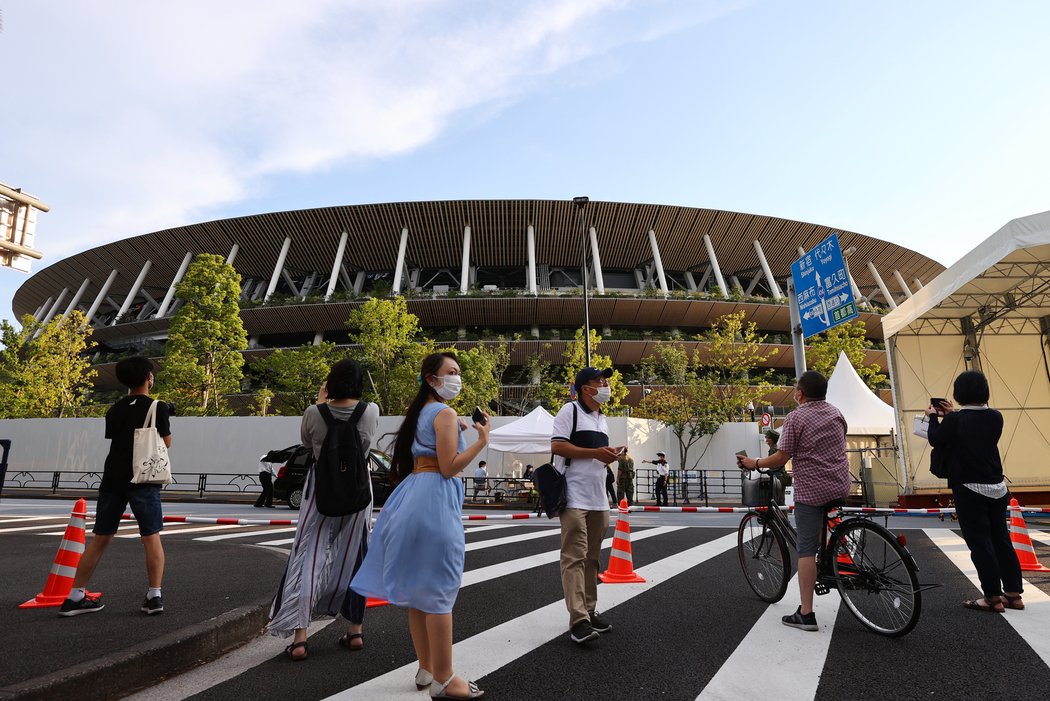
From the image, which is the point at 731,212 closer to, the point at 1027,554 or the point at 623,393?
the point at 623,393

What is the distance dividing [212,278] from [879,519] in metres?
28.9

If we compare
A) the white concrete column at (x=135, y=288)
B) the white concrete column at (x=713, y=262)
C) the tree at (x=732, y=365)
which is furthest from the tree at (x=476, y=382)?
the white concrete column at (x=135, y=288)

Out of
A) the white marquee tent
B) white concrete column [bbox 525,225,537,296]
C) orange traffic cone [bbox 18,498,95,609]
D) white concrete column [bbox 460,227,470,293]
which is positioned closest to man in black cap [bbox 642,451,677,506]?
the white marquee tent

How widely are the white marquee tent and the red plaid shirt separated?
12.9m

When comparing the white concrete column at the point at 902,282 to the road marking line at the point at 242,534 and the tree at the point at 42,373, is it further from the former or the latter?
the tree at the point at 42,373

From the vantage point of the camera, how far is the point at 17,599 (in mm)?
4930

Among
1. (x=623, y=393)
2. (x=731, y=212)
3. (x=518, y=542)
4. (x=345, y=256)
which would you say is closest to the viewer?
(x=518, y=542)

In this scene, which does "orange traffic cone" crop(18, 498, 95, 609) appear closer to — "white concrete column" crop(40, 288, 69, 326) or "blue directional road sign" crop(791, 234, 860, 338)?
"blue directional road sign" crop(791, 234, 860, 338)

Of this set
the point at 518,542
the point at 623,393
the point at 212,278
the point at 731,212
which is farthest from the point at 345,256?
the point at 518,542

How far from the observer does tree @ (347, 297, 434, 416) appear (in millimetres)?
29891

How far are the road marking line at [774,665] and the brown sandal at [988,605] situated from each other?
43.8 inches

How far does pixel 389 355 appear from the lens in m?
30.7

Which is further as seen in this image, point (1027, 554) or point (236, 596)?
point (1027, 554)

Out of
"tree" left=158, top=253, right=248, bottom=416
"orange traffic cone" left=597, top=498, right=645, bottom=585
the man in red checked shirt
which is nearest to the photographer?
the man in red checked shirt
